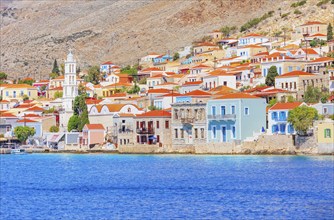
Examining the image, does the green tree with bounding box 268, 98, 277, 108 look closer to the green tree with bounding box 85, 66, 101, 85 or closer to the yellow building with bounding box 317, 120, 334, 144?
the yellow building with bounding box 317, 120, 334, 144

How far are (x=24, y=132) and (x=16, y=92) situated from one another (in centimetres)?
2684

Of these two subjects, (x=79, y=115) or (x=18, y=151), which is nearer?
(x=18, y=151)

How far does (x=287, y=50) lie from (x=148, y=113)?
28.0m

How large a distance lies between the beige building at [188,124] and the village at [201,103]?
78 millimetres

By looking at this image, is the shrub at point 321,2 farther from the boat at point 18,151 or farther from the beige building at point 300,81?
the boat at point 18,151

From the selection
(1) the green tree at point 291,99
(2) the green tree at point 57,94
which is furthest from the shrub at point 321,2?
(1) the green tree at point 291,99

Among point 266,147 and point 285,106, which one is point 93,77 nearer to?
point 285,106

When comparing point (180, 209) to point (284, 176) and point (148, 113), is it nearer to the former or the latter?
point (284, 176)

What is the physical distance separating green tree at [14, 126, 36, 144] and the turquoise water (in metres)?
24.4

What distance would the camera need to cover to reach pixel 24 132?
341 feet

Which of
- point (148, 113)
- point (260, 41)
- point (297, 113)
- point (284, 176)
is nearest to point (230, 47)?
point (260, 41)

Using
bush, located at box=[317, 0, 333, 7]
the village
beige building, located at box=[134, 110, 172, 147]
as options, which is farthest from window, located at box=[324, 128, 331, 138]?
bush, located at box=[317, 0, 333, 7]

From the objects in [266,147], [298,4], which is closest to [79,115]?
[266,147]

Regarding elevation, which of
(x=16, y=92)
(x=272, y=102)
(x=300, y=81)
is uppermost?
(x=16, y=92)
